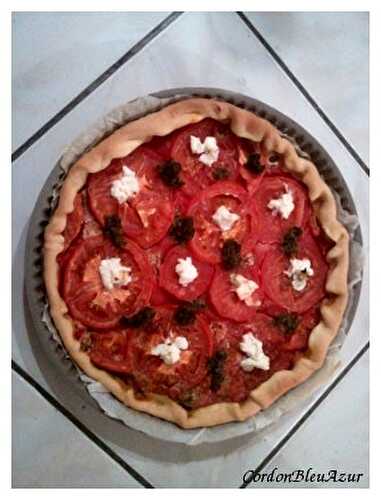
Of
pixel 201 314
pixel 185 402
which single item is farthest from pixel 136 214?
pixel 185 402

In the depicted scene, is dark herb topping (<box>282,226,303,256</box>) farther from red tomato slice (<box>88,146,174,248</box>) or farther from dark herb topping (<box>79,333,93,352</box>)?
dark herb topping (<box>79,333,93,352</box>)

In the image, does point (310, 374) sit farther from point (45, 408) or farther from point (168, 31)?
point (168, 31)

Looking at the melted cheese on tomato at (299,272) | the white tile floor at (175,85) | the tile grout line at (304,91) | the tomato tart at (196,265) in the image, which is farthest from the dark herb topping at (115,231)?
the tile grout line at (304,91)

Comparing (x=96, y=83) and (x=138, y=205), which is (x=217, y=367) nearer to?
(x=138, y=205)

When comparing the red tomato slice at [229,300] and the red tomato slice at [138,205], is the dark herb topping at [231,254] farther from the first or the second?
the red tomato slice at [138,205]

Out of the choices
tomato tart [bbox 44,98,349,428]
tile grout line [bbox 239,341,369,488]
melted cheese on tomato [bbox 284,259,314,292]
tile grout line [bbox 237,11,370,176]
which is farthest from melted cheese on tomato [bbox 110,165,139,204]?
tile grout line [bbox 239,341,369,488]

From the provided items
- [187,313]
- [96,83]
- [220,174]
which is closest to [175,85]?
[96,83]
